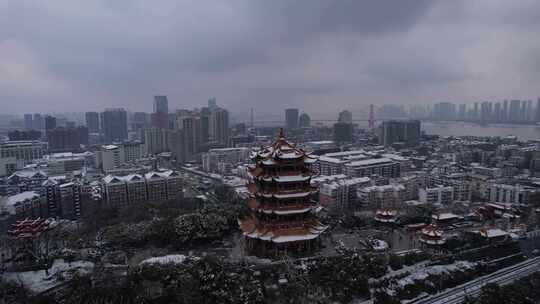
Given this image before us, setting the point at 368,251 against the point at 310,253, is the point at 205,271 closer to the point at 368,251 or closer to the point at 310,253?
the point at 310,253

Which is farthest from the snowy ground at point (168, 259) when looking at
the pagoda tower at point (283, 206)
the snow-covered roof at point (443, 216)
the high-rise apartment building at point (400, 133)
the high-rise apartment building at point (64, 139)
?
the high-rise apartment building at point (400, 133)

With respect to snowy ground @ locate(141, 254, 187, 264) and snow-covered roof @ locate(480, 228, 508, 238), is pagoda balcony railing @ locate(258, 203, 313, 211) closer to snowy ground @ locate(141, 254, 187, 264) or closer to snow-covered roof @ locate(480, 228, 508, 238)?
snowy ground @ locate(141, 254, 187, 264)

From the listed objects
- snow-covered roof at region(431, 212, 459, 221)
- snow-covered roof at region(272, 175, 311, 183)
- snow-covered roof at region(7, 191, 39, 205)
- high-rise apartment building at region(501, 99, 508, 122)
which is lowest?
snow-covered roof at region(431, 212, 459, 221)

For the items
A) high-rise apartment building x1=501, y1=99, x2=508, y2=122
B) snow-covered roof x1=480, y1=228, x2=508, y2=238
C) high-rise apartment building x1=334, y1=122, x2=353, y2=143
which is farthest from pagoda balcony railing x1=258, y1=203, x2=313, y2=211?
high-rise apartment building x1=501, y1=99, x2=508, y2=122

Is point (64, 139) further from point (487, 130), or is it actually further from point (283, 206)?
point (487, 130)

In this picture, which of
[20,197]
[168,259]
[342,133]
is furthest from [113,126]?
[168,259]
